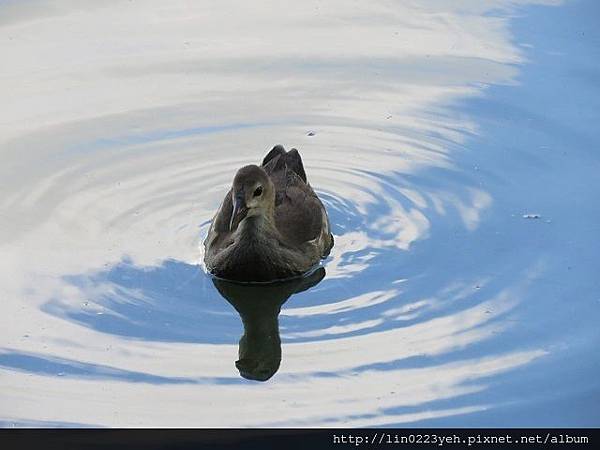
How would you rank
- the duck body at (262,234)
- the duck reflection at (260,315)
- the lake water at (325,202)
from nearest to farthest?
1. the lake water at (325,202)
2. the duck reflection at (260,315)
3. the duck body at (262,234)

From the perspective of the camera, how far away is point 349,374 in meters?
10.4

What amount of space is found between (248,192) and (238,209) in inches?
6.5

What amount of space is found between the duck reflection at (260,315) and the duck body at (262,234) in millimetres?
98

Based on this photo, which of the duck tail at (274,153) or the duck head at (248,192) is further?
the duck tail at (274,153)

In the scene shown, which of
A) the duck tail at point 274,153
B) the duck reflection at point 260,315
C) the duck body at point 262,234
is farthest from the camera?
the duck tail at point 274,153

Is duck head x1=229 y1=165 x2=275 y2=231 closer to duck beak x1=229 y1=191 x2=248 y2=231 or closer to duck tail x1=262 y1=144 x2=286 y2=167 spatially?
duck beak x1=229 y1=191 x2=248 y2=231

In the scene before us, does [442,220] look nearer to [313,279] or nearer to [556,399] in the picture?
[313,279]

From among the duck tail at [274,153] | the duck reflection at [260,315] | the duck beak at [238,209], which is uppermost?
the duck tail at [274,153]

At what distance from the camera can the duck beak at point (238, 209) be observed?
461 inches

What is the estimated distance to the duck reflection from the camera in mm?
10797

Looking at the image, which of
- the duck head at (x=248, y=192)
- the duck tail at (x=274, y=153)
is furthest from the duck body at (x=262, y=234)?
the duck tail at (x=274, y=153)

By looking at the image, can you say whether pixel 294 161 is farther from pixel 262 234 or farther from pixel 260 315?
pixel 260 315

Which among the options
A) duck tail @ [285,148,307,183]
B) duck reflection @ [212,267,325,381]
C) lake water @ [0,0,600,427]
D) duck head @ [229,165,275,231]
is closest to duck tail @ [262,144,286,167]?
duck tail @ [285,148,307,183]

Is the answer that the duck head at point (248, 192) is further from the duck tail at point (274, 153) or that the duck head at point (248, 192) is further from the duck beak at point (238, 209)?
the duck tail at point (274, 153)
